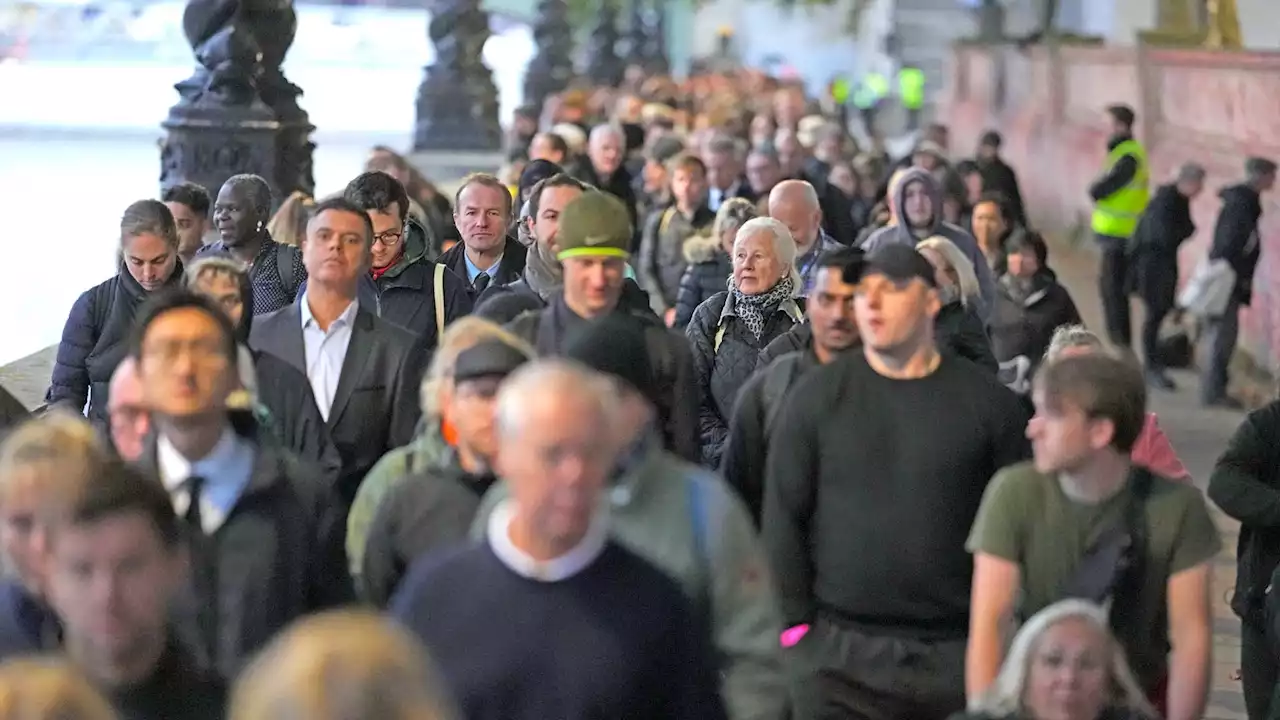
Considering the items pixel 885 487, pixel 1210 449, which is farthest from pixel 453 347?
pixel 1210 449

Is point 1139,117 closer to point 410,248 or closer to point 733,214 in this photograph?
point 733,214

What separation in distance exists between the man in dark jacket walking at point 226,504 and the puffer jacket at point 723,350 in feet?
11.1

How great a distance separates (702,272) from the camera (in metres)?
12.0

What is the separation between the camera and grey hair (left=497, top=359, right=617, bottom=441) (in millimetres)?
4227

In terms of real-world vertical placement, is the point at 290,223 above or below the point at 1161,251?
above

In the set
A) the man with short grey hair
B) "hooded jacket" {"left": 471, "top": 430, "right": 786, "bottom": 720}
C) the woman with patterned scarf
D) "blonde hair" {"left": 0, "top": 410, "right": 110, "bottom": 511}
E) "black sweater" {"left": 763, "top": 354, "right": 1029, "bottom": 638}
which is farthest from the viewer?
the man with short grey hair

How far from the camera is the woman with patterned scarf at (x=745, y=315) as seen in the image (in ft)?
29.4

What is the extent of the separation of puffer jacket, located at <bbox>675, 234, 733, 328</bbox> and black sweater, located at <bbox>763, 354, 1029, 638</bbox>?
529 centimetres

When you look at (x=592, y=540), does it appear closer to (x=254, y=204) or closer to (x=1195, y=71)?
(x=254, y=204)

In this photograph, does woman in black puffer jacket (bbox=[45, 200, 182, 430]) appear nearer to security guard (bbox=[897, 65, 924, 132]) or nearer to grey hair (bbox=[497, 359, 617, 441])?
grey hair (bbox=[497, 359, 617, 441])

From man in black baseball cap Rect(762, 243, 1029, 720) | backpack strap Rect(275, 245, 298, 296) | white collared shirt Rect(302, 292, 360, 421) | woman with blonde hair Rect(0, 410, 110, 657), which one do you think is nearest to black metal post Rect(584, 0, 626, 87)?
backpack strap Rect(275, 245, 298, 296)

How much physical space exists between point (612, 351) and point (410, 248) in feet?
15.3

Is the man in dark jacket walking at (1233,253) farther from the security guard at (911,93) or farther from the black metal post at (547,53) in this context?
the security guard at (911,93)

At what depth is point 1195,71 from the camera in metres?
27.2
